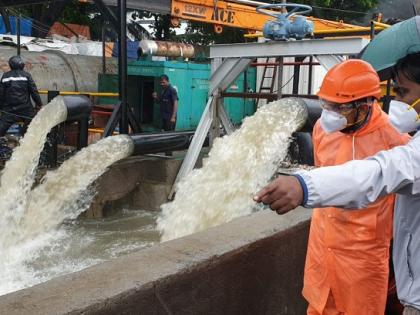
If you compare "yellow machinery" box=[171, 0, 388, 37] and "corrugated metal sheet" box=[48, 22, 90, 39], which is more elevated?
"corrugated metal sheet" box=[48, 22, 90, 39]

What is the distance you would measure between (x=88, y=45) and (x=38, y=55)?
4.69m

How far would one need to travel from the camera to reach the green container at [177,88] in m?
11.6

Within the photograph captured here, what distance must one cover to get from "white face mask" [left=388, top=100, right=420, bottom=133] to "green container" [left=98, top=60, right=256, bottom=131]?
9753mm

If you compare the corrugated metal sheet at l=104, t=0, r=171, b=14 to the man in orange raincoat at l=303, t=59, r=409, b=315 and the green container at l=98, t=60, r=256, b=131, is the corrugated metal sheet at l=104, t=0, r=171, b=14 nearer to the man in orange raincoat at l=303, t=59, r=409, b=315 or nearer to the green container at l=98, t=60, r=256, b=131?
the green container at l=98, t=60, r=256, b=131

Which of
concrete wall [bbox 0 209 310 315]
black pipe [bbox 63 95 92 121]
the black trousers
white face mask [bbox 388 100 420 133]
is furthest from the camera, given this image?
the black trousers

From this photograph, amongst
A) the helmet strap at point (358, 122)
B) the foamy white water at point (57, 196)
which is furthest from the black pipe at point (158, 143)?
the helmet strap at point (358, 122)

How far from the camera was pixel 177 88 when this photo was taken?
38.1ft

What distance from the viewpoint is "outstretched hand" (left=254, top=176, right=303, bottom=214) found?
149 cm

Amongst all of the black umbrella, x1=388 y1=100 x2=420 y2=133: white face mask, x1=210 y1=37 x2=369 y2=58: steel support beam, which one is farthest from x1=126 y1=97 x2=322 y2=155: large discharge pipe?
x1=388 y1=100 x2=420 y2=133: white face mask

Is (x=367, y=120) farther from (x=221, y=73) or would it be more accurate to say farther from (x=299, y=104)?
(x=221, y=73)

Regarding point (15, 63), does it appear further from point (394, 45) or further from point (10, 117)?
point (394, 45)

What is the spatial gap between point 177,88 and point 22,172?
6.30 metres

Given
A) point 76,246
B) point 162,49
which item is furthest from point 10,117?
point 162,49

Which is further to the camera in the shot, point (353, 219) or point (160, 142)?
point (160, 142)
